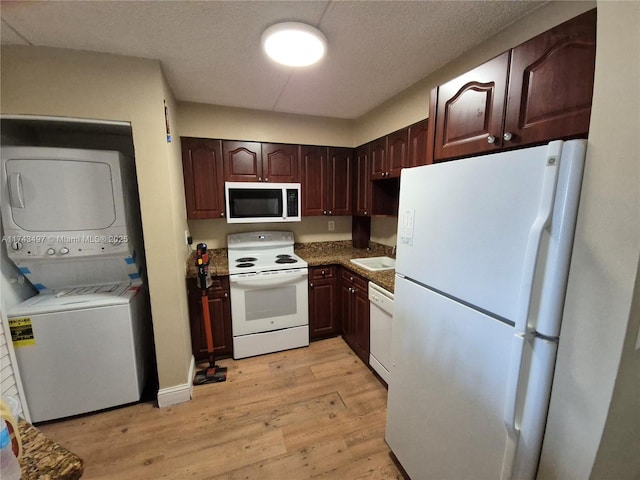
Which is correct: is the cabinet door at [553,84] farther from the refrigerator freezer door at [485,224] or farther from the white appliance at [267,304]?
the white appliance at [267,304]

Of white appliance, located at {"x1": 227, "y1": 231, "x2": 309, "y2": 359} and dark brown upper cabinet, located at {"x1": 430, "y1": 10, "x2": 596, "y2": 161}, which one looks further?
white appliance, located at {"x1": 227, "y1": 231, "x2": 309, "y2": 359}

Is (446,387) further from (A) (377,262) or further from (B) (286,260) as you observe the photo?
(B) (286,260)

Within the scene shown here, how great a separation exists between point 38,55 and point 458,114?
2.33m

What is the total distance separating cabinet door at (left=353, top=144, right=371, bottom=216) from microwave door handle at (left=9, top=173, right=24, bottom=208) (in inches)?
103

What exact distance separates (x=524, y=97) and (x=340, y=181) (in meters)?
2.08

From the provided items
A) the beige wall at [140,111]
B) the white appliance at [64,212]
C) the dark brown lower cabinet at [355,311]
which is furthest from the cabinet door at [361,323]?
the white appliance at [64,212]

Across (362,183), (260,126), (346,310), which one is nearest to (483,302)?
(346,310)

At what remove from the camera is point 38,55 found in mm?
1475

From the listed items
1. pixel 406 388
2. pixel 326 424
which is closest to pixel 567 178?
pixel 406 388

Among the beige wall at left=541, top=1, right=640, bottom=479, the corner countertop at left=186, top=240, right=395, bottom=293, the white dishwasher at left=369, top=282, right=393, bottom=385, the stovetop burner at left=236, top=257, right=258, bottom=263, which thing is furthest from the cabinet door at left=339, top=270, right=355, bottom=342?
the beige wall at left=541, top=1, right=640, bottom=479

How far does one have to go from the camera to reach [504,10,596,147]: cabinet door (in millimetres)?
775

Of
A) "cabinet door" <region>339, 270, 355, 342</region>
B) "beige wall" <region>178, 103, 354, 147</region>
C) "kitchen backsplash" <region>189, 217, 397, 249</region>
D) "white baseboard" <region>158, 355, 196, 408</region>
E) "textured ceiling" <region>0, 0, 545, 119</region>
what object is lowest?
"white baseboard" <region>158, 355, 196, 408</region>

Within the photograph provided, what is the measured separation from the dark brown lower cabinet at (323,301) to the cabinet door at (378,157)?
1040mm

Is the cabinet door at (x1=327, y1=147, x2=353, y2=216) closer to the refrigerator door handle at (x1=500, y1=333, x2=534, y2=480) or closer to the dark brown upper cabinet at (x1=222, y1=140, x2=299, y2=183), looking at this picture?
the dark brown upper cabinet at (x1=222, y1=140, x2=299, y2=183)
